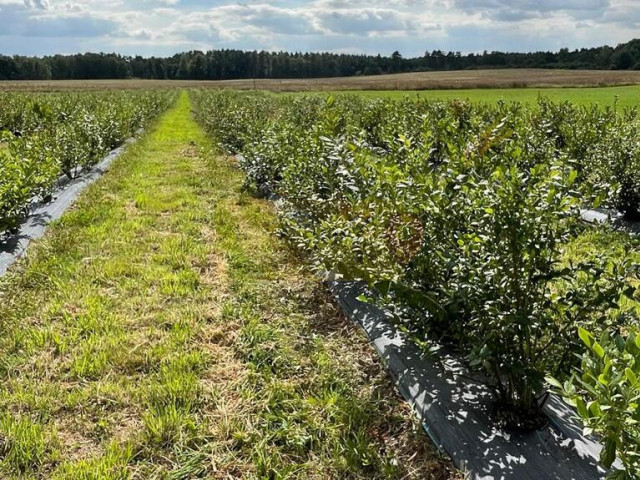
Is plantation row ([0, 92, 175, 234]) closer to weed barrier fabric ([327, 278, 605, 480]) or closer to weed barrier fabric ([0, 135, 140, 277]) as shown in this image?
weed barrier fabric ([0, 135, 140, 277])

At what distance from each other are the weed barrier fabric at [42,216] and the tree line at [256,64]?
85.3 m

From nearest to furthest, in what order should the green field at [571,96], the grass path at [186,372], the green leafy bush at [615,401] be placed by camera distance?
the green leafy bush at [615,401] → the grass path at [186,372] → the green field at [571,96]

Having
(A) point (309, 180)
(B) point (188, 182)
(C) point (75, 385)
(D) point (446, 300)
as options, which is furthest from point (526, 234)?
(B) point (188, 182)

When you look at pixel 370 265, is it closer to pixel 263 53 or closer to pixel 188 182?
pixel 188 182

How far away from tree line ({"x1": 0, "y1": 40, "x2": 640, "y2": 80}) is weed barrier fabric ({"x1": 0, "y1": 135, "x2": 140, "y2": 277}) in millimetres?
85315

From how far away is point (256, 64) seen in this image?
103312 millimetres

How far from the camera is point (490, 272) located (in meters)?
2.18

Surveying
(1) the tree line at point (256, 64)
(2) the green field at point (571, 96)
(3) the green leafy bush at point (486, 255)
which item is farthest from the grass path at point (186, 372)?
(1) the tree line at point (256, 64)

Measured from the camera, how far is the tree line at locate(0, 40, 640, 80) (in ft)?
276

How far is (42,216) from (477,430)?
575 centimetres

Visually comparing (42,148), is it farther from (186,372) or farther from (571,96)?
(571,96)

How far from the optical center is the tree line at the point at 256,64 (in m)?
84.0

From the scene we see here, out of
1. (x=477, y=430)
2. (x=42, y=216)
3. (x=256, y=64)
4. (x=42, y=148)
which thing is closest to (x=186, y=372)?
(x=477, y=430)

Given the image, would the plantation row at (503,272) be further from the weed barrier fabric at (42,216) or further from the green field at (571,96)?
the green field at (571,96)
